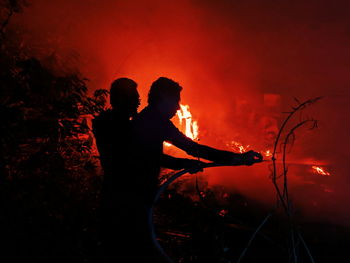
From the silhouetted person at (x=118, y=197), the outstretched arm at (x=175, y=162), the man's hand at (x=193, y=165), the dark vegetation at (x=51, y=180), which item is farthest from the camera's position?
the dark vegetation at (x=51, y=180)

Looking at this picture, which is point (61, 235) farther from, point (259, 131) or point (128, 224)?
point (259, 131)

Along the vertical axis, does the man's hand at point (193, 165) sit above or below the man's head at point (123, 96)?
below

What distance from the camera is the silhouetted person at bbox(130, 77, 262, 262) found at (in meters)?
2.16

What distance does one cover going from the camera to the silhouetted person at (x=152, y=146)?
216cm

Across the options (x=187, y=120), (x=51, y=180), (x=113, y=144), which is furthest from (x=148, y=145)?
(x=187, y=120)

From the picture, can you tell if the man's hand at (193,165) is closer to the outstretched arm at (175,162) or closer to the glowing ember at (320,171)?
the outstretched arm at (175,162)

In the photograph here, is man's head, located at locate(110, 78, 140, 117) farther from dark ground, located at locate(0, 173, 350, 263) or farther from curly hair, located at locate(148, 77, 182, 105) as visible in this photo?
dark ground, located at locate(0, 173, 350, 263)

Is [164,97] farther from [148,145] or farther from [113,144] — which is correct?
[113,144]

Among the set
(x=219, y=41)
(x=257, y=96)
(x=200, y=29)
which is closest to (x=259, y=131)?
(x=257, y=96)

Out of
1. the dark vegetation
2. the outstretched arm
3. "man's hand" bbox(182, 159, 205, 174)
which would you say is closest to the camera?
"man's hand" bbox(182, 159, 205, 174)

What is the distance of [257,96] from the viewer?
61.4 ft

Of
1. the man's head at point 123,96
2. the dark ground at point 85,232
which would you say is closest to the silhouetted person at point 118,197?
the man's head at point 123,96

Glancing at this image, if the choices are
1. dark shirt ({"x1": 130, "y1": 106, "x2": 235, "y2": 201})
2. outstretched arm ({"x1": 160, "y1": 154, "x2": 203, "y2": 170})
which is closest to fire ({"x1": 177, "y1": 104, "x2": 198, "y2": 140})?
outstretched arm ({"x1": 160, "y1": 154, "x2": 203, "y2": 170})

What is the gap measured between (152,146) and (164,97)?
48 centimetres
